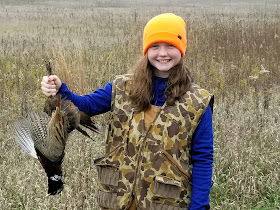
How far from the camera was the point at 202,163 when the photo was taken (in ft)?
6.33

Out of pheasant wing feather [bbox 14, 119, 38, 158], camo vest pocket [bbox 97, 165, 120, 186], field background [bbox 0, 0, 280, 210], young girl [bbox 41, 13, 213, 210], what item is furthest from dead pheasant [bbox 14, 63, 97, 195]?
field background [bbox 0, 0, 280, 210]

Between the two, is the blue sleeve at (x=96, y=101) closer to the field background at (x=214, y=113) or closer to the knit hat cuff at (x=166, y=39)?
the knit hat cuff at (x=166, y=39)

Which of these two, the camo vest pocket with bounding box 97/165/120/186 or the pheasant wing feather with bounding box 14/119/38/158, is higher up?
the pheasant wing feather with bounding box 14/119/38/158

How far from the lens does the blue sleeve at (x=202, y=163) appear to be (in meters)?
1.92

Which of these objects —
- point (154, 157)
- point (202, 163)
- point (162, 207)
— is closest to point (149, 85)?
point (154, 157)

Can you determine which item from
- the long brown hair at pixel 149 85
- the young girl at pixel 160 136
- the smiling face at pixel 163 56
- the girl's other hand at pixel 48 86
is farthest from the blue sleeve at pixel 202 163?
the girl's other hand at pixel 48 86

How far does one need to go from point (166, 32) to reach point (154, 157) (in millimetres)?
659

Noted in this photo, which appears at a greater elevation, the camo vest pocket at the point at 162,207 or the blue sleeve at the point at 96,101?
the blue sleeve at the point at 96,101

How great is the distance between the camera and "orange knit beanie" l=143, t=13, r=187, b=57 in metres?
1.94

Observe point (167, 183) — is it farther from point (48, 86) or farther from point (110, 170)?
point (48, 86)

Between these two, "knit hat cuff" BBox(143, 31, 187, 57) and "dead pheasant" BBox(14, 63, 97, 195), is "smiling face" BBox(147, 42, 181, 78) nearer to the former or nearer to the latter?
"knit hat cuff" BBox(143, 31, 187, 57)

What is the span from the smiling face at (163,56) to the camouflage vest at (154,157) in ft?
0.59

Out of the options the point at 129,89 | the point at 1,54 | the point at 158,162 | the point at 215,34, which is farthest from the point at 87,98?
the point at 215,34

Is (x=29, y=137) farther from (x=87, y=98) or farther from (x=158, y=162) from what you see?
(x=158, y=162)
